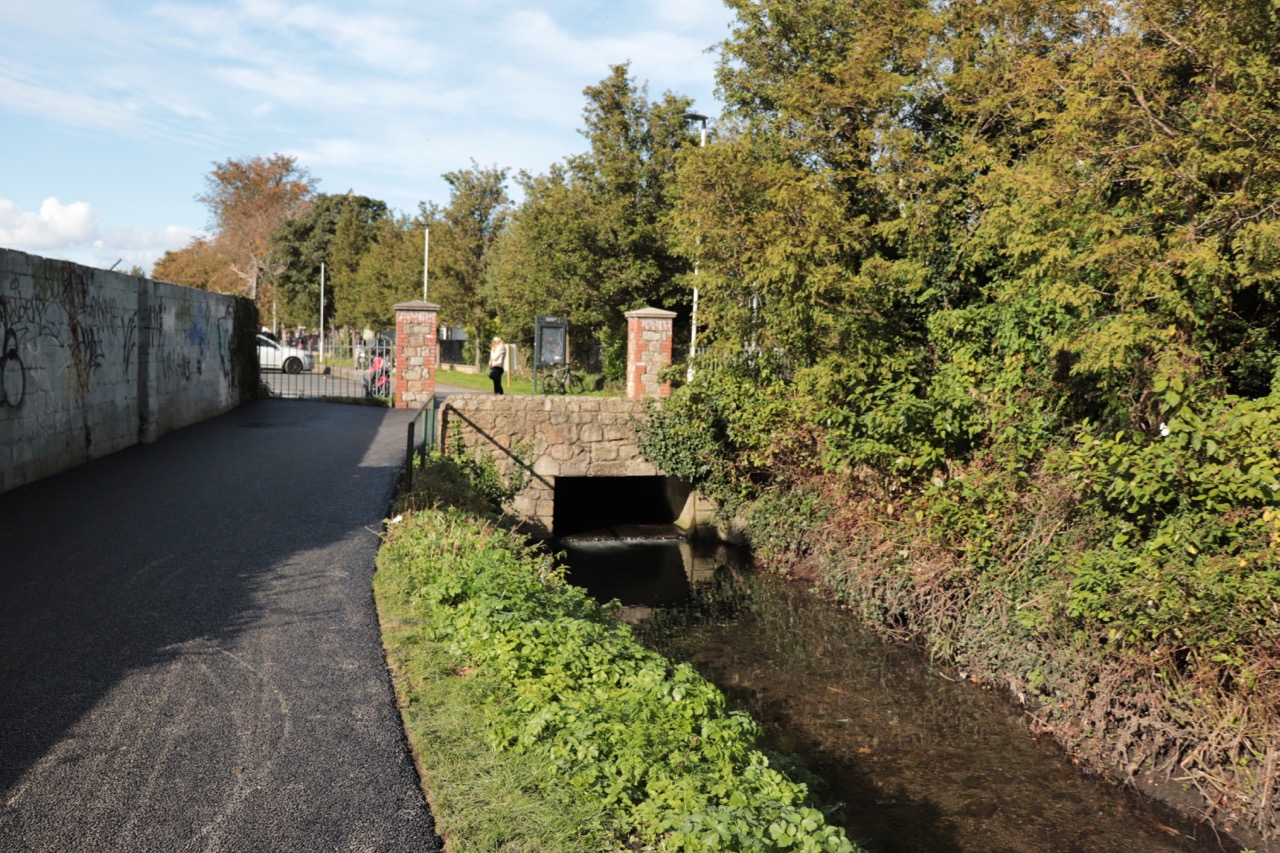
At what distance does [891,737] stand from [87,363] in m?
10.0

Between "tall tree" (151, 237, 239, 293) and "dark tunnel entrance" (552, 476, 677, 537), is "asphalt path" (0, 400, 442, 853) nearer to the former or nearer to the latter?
"dark tunnel entrance" (552, 476, 677, 537)

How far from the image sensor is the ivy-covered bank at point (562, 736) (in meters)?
4.18

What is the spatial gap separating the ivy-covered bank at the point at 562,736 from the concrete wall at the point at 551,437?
371 inches

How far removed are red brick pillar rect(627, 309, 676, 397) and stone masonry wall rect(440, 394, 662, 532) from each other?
61 cm

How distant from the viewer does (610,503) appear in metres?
21.7

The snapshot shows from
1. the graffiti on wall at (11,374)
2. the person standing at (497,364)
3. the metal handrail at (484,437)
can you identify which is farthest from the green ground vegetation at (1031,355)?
the graffiti on wall at (11,374)

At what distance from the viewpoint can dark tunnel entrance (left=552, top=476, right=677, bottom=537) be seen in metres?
20.0

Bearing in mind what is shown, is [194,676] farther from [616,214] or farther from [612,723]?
[616,214]

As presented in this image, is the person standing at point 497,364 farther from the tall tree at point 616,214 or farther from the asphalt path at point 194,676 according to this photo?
the asphalt path at point 194,676

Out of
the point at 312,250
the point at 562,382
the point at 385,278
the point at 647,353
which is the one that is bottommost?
the point at 562,382

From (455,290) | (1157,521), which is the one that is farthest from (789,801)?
(455,290)

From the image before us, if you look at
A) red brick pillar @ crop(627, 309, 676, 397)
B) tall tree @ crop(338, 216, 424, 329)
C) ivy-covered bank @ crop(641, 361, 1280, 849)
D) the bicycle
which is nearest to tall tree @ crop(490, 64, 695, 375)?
the bicycle

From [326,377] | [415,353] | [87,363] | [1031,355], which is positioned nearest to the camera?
[1031,355]

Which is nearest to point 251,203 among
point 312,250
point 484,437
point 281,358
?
point 312,250
